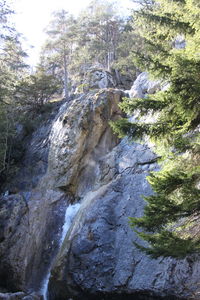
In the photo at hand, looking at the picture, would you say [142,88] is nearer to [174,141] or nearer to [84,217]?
[84,217]

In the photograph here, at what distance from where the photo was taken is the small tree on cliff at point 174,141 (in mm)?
5684

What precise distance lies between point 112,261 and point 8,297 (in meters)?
3.97

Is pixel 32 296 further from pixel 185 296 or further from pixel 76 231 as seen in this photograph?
pixel 185 296

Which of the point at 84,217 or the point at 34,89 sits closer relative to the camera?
the point at 84,217

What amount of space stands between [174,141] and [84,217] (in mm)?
6743

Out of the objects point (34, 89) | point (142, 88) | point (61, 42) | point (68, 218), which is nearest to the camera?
point (68, 218)

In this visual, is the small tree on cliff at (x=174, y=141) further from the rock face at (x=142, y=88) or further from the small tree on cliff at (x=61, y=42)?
the small tree on cliff at (x=61, y=42)

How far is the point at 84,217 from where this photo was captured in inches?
471

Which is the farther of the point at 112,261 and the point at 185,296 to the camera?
the point at 112,261

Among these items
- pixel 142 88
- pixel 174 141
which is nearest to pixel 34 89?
pixel 142 88

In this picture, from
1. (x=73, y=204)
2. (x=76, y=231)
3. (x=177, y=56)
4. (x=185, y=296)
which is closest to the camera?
(x=177, y=56)

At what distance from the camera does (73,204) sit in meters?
14.9

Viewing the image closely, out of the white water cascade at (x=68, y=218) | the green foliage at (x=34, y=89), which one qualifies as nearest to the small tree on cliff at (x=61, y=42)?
the green foliage at (x=34, y=89)

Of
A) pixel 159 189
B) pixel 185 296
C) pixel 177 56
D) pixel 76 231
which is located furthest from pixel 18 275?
pixel 177 56
